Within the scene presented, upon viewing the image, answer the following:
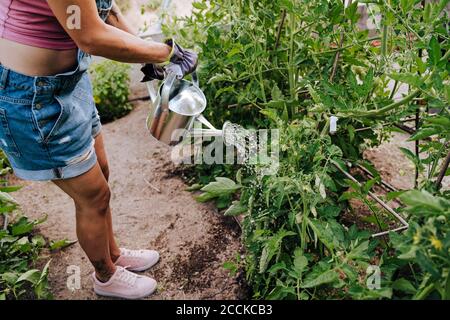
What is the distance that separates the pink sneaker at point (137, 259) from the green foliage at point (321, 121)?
1.58 ft

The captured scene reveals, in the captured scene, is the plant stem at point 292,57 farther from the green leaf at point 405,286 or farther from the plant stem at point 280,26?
the green leaf at point 405,286

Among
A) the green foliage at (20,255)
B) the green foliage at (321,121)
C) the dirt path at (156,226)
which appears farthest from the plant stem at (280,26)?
the green foliage at (20,255)

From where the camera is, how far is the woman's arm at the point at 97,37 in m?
1.15

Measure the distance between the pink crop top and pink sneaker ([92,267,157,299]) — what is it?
95 centimetres

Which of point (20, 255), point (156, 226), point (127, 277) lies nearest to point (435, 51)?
point (127, 277)

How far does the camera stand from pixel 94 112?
5.47ft

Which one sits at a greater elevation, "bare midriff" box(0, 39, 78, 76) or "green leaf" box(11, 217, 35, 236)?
"bare midriff" box(0, 39, 78, 76)

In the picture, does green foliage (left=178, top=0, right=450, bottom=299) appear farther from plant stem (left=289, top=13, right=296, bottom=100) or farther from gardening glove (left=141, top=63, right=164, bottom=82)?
gardening glove (left=141, top=63, right=164, bottom=82)

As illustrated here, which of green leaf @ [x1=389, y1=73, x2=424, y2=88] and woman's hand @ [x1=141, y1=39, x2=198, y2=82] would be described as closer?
green leaf @ [x1=389, y1=73, x2=424, y2=88]

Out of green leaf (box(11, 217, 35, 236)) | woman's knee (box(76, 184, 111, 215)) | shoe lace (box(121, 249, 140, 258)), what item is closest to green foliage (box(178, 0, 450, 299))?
woman's knee (box(76, 184, 111, 215))

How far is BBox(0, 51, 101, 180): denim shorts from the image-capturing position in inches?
50.8
